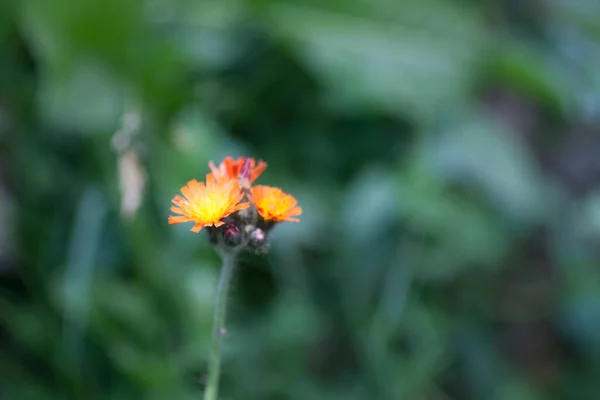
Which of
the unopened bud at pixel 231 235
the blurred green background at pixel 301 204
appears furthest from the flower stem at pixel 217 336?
the blurred green background at pixel 301 204

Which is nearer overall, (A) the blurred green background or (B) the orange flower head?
(B) the orange flower head

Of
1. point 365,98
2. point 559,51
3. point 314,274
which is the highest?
point 559,51

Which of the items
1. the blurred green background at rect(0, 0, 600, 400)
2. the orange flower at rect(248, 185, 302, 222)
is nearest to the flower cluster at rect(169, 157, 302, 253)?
the orange flower at rect(248, 185, 302, 222)

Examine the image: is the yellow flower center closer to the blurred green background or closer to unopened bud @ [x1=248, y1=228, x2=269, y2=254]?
unopened bud @ [x1=248, y1=228, x2=269, y2=254]

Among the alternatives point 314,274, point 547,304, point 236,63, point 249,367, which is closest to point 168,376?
point 249,367

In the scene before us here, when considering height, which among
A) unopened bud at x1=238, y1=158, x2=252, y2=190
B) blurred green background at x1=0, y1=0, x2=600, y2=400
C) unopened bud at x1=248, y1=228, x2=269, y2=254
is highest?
blurred green background at x1=0, y1=0, x2=600, y2=400

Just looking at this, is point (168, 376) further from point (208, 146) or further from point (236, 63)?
point (236, 63)

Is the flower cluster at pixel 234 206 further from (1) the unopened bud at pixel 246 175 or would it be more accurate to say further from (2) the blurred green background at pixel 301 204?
(2) the blurred green background at pixel 301 204
